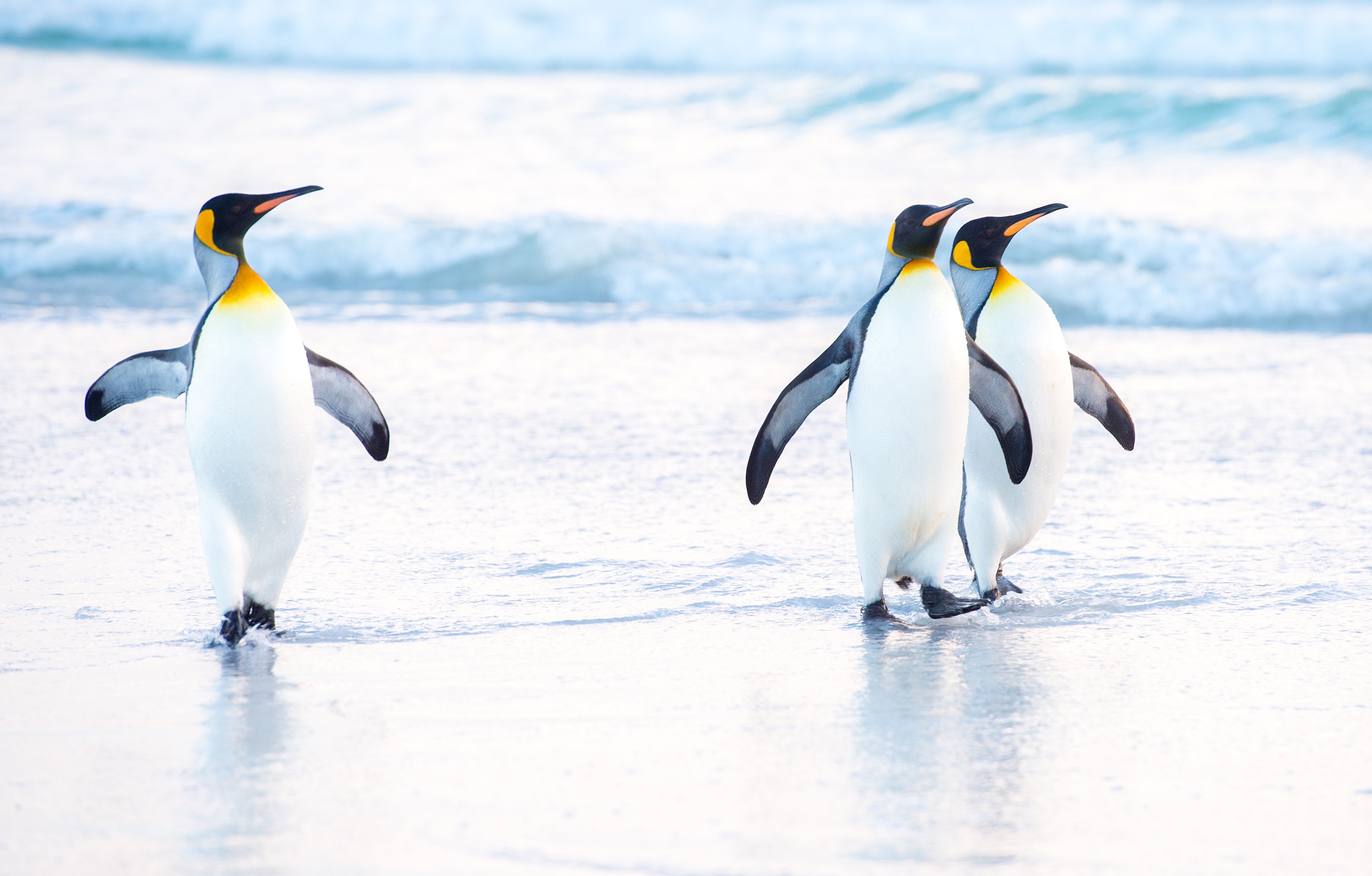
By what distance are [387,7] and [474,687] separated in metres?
17.8

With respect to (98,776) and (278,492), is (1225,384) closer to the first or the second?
(278,492)

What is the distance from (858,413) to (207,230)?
136 cm

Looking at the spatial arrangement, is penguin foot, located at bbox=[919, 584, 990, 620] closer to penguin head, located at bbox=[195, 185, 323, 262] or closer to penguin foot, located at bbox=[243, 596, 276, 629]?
penguin foot, located at bbox=[243, 596, 276, 629]

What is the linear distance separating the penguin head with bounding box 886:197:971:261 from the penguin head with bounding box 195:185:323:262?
1.15 meters

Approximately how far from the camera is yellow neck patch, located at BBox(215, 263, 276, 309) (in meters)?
2.95

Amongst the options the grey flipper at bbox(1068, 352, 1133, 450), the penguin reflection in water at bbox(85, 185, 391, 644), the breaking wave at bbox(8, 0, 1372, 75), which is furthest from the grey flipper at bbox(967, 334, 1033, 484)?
the breaking wave at bbox(8, 0, 1372, 75)

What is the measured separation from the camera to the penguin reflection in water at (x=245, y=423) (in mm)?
2910

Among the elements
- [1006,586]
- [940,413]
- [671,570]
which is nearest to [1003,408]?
[940,413]

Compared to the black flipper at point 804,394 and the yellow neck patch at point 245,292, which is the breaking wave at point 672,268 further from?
the yellow neck patch at point 245,292

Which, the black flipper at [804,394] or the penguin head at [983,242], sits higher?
the penguin head at [983,242]

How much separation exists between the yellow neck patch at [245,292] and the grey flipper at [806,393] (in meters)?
1.03

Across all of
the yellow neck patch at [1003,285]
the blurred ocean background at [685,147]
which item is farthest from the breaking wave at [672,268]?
the yellow neck patch at [1003,285]

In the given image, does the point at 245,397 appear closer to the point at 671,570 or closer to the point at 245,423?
the point at 245,423

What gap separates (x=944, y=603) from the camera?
10.0ft
